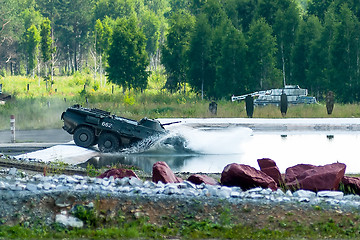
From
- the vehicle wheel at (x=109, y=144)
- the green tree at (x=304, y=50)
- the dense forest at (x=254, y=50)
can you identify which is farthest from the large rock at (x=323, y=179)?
the green tree at (x=304, y=50)

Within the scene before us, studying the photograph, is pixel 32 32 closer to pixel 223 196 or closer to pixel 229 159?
pixel 229 159

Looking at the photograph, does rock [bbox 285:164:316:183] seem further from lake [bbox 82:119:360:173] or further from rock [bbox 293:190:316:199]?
lake [bbox 82:119:360:173]

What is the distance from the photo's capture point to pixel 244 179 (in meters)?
9.69

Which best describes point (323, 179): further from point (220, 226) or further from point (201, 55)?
→ point (201, 55)

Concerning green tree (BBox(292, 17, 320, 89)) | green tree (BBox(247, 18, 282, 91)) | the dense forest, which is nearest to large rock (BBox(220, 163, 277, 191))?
the dense forest

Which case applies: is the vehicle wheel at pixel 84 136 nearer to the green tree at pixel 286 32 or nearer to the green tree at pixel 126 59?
the green tree at pixel 286 32

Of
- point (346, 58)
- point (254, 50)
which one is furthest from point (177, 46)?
point (346, 58)

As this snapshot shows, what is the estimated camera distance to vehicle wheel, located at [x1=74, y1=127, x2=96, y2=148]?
18.3 metres

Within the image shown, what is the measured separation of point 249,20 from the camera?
61875mm

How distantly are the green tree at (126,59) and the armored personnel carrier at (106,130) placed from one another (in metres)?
46.8

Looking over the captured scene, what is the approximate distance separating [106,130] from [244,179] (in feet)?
29.5

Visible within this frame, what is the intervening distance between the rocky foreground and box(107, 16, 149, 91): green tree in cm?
5674

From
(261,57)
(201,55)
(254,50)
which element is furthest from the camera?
(201,55)

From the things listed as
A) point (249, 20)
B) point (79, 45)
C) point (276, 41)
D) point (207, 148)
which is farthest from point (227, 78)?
point (79, 45)
